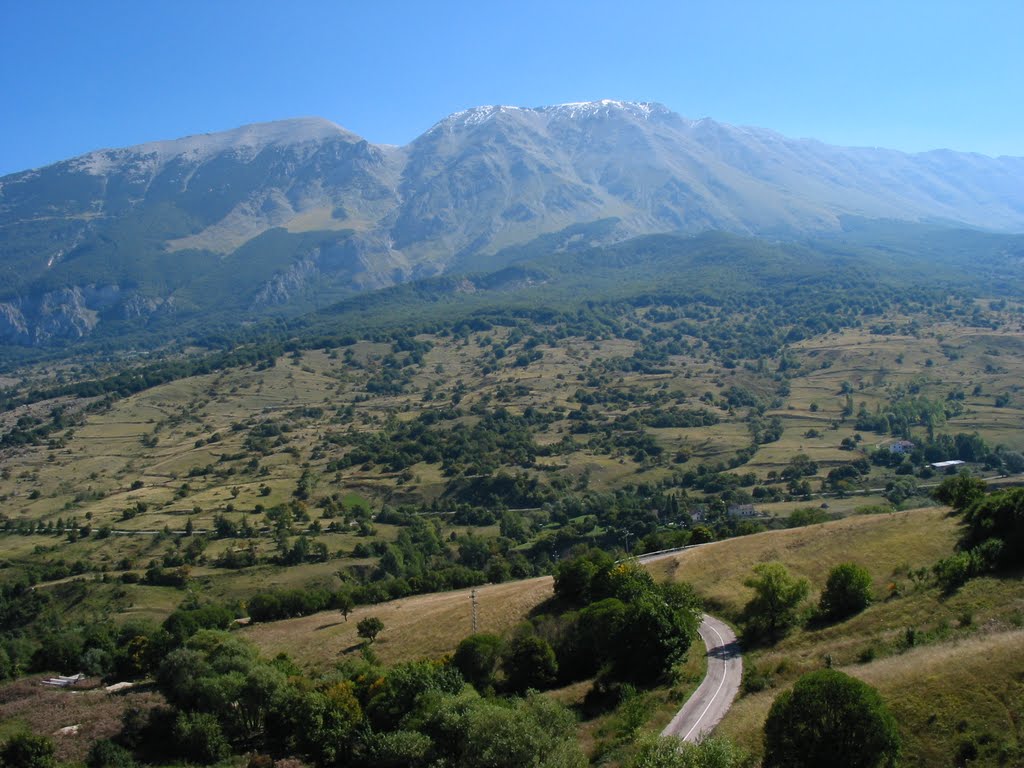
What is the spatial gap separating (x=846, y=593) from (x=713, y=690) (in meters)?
10.1

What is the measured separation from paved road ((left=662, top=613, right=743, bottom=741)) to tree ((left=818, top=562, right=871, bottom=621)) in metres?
5.23

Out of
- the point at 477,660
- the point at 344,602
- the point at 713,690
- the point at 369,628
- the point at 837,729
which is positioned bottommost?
the point at 344,602

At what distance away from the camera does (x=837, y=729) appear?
78.3ft

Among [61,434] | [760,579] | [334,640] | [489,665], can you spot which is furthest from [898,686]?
[61,434]

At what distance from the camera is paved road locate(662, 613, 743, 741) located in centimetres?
3069

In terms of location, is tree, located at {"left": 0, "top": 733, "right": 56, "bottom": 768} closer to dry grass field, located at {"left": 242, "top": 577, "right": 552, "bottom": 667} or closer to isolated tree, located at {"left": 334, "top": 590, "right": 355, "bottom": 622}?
dry grass field, located at {"left": 242, "top": 577, "right": 552, "bottom": 667}

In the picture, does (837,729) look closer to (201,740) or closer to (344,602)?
(201,740)

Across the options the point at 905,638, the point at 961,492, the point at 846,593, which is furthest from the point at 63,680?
A: the point at 961,492

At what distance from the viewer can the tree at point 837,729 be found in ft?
77.9

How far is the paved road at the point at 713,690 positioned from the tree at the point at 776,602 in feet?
5.72

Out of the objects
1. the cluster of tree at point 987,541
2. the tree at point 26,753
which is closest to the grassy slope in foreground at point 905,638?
the cluster of tree at point 987,541

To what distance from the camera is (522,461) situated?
454ft

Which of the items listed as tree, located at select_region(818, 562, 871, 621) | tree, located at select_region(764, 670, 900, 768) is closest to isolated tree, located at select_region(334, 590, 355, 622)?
tree, located at select_region(818, 562, 871, 621)

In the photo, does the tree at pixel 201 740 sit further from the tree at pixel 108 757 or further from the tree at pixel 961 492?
the tree at pixel 961 492
